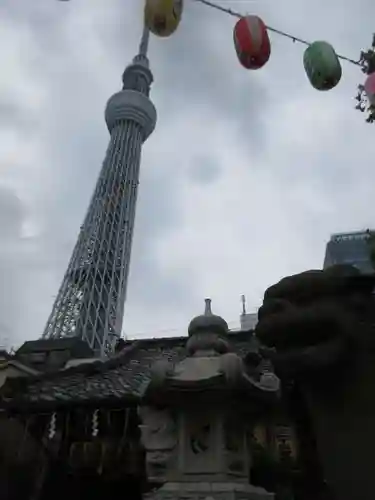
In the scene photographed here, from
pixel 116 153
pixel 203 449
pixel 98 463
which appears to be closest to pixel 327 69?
pixel 203 449

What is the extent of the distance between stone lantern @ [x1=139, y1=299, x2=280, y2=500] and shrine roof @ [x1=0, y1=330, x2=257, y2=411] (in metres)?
0.89

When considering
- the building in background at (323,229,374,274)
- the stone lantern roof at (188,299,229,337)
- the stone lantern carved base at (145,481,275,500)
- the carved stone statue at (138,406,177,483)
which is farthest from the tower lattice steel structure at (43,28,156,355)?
the stone lantern carved base at (145,481,275,500)

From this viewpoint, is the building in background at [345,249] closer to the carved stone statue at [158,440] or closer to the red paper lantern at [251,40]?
the red paper lantern at [251,40]

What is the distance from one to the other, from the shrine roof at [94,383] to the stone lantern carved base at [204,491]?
4.63ft

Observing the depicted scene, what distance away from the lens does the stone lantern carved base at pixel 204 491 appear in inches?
175

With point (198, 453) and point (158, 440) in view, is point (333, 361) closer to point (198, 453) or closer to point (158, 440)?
point (198, 453)

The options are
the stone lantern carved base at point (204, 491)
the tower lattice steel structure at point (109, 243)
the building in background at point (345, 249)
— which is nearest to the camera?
the stone lantern carved base at point (204, 491)

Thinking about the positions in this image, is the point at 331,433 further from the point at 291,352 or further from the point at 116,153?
the point at 116,153

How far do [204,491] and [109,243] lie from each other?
41.5 m

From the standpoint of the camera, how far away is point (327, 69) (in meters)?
6.53

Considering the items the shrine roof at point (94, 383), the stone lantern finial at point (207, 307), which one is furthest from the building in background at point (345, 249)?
the stone lantern finial at point (207, 307)

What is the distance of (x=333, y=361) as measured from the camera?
8.30ft

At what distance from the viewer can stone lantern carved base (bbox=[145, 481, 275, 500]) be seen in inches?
175

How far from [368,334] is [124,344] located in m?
10.7
